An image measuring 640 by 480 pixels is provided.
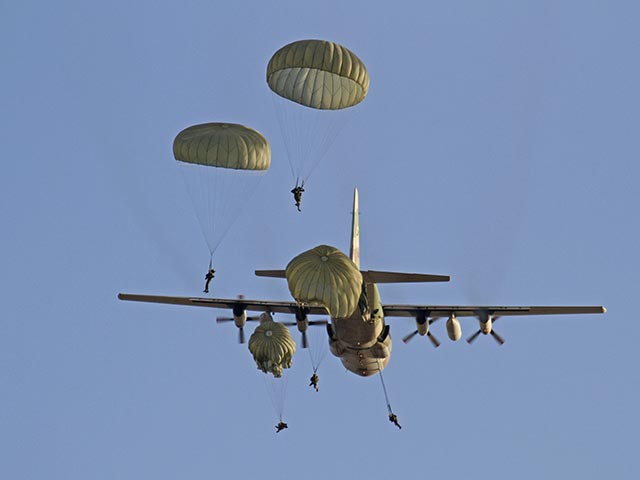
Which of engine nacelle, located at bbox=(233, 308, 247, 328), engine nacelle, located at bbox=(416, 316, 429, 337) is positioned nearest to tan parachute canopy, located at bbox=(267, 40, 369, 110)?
engine nacelle, located at bbox=(233, 308, 247, 328)

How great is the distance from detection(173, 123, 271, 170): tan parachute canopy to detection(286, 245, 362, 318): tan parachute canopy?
5.94 m

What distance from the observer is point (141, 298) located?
277ft

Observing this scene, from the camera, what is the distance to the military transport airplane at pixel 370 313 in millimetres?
74812

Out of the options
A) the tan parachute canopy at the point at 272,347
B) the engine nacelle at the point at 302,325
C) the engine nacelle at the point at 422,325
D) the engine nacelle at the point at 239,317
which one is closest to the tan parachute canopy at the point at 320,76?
the tan parachute canopy at the point at 272,347

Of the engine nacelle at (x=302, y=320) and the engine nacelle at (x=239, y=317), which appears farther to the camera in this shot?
the engine nacelle at (x=239, y=317)

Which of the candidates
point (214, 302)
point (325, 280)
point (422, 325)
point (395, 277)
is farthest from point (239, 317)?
point (325, 280)

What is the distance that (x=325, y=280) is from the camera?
65750mm

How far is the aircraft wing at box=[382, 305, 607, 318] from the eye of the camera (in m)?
80.1

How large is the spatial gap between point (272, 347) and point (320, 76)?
15686 mm

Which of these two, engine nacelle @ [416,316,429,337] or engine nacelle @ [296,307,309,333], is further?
engine nacelle @ [416,316,429,337]

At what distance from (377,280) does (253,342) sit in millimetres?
8024

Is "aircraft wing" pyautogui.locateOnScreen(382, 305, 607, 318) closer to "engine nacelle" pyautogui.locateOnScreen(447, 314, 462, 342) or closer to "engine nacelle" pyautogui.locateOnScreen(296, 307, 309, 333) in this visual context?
"engine nacelle" pyautogui.locateOnScreen(447, 314, 462, 342)

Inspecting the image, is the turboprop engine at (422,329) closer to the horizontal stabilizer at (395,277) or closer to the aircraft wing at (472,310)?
the aircraft wing at (472,310)

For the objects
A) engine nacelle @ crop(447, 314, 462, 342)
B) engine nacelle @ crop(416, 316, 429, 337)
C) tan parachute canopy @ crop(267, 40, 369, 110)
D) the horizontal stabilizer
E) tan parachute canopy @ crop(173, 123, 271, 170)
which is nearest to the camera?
tan parachute canopy @ crop(267, 40, 369, 110)
